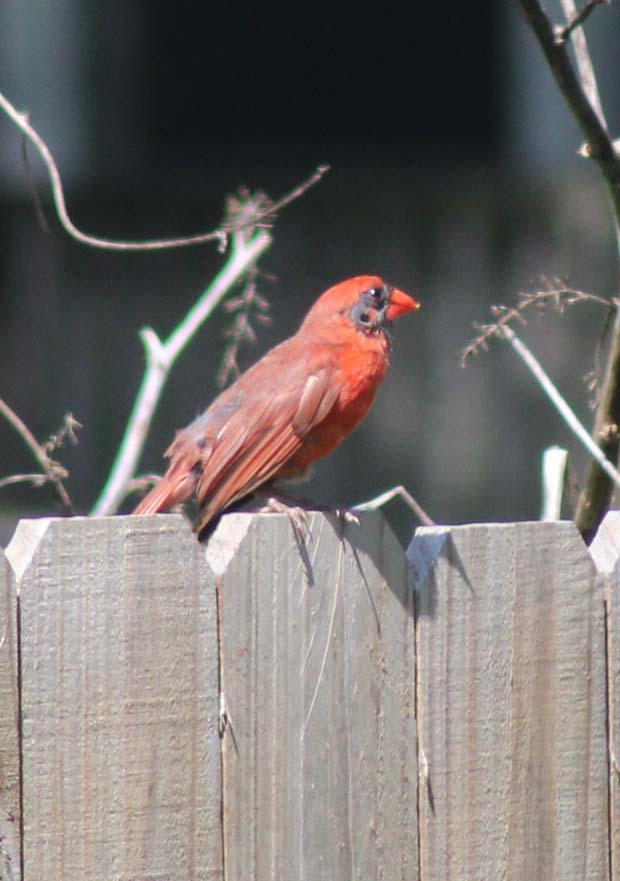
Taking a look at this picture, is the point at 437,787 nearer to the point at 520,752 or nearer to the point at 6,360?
the point at 520,752

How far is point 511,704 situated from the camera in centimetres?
301

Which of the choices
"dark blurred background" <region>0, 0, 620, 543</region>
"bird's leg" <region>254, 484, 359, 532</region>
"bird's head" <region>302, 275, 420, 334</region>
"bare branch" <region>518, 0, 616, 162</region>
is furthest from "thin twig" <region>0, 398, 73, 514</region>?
"dark blurred background" <region>0, 0, 620, 543</region>

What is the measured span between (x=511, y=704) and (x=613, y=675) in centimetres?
21

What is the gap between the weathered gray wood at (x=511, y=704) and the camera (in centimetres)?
297

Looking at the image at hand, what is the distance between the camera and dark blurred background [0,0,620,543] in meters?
8.65

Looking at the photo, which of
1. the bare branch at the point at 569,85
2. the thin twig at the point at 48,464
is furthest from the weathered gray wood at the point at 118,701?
the bare branch at the point at 569,85

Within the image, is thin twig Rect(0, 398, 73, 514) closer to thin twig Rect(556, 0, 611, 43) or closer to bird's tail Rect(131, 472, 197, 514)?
bird's tail Rect(131, 472, 197, 514)

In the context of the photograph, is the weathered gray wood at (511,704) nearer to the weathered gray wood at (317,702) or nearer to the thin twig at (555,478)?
the weathered gray wood at (317,702)

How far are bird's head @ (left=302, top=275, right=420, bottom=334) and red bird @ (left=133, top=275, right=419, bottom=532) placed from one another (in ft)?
0.25

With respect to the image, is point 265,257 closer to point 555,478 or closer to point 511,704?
point 555,478

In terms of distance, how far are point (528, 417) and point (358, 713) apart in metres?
6.07

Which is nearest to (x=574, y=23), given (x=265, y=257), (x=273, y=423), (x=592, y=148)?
(x=592, y=148)

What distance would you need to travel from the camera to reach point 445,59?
9953mm

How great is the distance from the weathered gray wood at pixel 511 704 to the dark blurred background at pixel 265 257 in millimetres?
5374
